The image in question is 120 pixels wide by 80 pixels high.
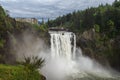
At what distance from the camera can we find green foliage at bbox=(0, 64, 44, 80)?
105 feet

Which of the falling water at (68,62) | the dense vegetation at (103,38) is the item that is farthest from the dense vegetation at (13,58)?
the dense vegetation at (103,38)

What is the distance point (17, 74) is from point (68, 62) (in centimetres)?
2413

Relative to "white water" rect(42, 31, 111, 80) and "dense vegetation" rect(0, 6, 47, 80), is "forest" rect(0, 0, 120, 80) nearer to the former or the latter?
"dense vegetation" rect(0, 6, 47, 80)

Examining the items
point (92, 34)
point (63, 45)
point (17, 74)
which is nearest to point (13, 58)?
point (17, 74)

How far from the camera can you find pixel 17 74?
33.3 meters

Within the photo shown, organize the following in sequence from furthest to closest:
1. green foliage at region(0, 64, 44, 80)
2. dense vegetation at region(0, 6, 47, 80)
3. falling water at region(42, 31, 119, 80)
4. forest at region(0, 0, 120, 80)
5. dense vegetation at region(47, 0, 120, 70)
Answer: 1. dense vegetation at region(47, 0, 120, 70)
2. falling water at region(42, 31, 119, 80)
3. forest at region(0, 0, 120, 80)
4. dense vegetation at region(0, 6, 47, 80)
5. green foliage at region(0, 64, 44, 80)

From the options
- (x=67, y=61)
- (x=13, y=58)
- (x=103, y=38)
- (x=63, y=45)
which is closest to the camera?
(x=13, y=58)

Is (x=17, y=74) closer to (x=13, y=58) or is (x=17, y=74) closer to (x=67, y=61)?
(x=13, y=58)

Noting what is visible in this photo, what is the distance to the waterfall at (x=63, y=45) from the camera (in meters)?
55.4

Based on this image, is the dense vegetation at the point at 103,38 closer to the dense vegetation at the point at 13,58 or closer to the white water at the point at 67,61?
the white water at the point at 67,61

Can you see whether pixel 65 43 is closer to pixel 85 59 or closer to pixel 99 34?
pixel 85 59

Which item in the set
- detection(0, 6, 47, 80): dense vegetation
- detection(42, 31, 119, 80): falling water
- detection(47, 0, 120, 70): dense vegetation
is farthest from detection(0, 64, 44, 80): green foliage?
detection(47, 0, 120, 70): dense vegetation

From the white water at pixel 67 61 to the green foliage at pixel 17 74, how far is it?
42.8 ft

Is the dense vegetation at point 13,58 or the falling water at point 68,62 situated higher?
the dense vegetation at point 13,58
